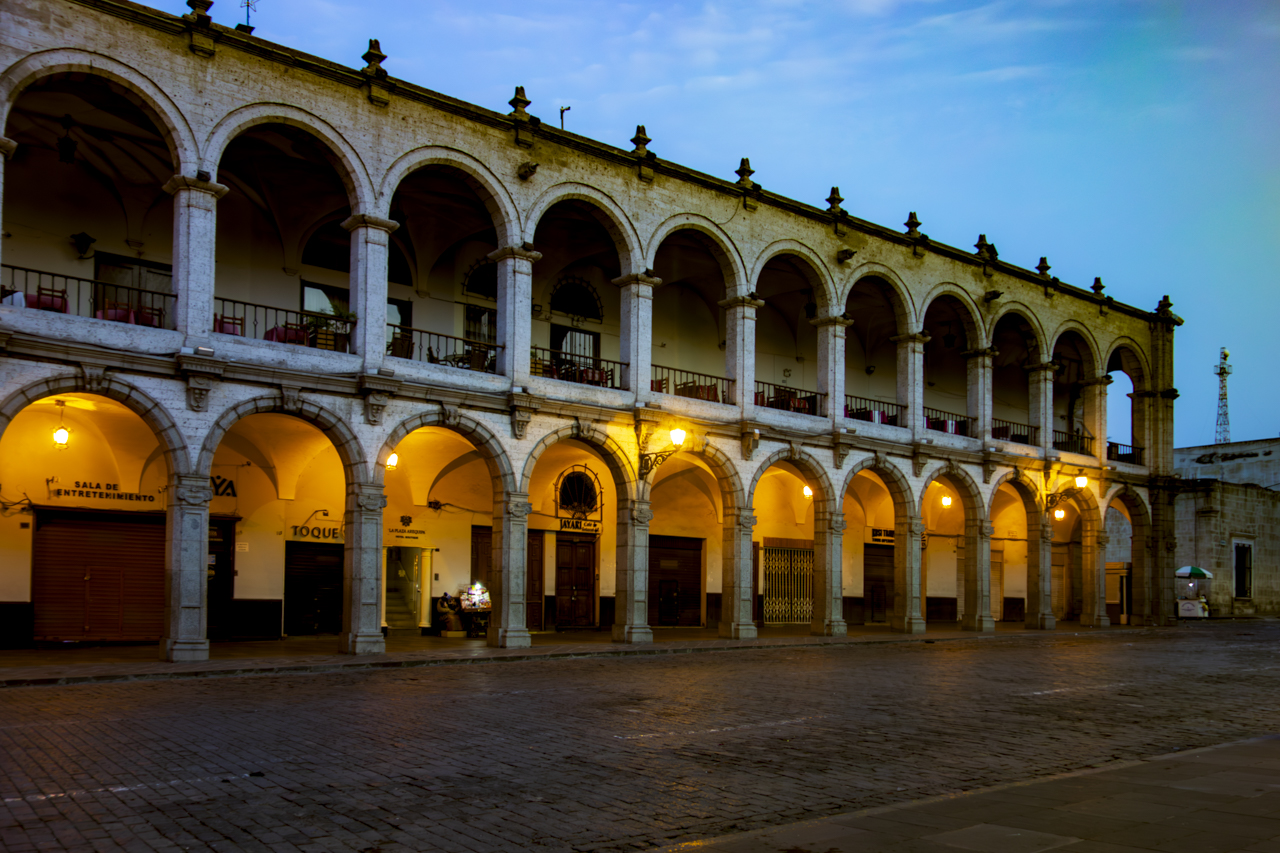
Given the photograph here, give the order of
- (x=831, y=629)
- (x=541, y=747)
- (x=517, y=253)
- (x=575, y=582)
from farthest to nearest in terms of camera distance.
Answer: (x=575, y=582), (x=831, y=629), (x=517, y=253), (x=541, y=747)

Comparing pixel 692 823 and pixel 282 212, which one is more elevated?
A: pixel 282 212

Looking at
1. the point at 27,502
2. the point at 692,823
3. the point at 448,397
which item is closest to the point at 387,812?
the point at 692,823

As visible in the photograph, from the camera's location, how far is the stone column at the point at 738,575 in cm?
2336

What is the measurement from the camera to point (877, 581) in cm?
3291

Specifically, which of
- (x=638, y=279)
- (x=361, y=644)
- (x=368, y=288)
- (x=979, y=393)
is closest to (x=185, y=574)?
(x=361, y=644)

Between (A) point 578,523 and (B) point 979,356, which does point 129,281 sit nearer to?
(A) point 578,523

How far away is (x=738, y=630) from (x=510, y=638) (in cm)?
585

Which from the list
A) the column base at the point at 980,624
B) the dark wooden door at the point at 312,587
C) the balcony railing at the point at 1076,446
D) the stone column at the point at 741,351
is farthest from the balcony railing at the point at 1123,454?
the dark wooden door at the point at 312,587

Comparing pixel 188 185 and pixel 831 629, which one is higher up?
pixel 188 185

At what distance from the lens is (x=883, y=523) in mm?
32344

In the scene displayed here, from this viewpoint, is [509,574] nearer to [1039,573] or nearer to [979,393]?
[979,393]

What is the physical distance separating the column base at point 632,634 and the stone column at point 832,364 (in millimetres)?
7526

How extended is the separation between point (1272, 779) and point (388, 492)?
18691 millimetres

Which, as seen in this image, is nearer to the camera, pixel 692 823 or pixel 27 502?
pixel 692 823
